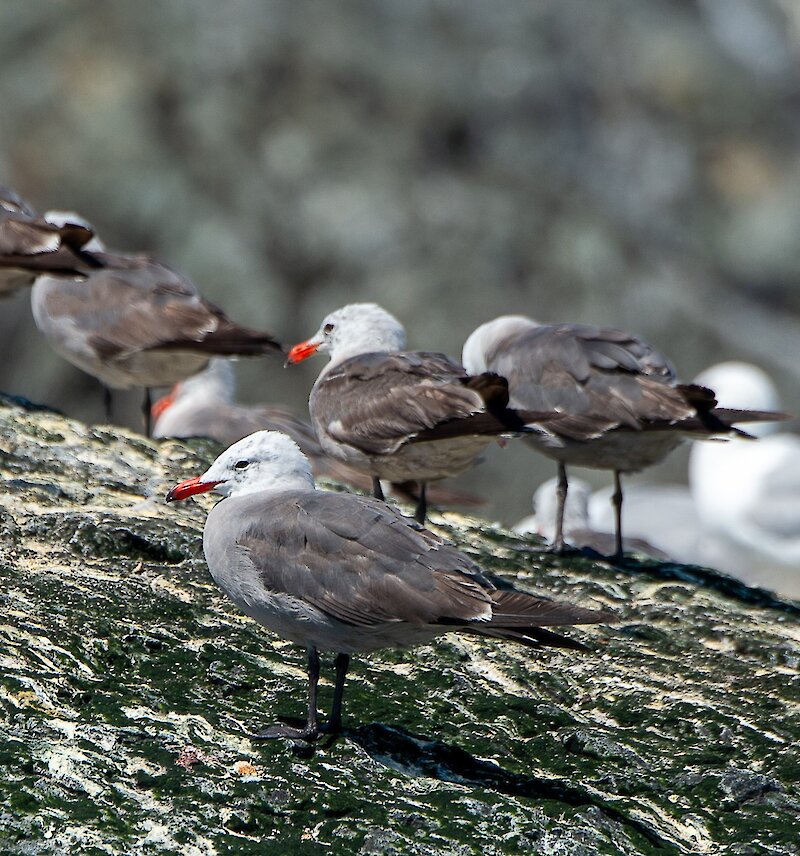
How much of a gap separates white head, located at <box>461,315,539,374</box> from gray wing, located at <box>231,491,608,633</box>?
3.00m

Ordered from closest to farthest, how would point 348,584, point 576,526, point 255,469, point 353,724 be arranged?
1. point 348,584
2. point 353,724
3. point 255,469
4. point 576,526

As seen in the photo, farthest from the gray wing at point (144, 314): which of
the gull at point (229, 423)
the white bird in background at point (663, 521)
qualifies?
the white bird in background at point (663, 521)

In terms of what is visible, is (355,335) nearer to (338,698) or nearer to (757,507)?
(338,698)

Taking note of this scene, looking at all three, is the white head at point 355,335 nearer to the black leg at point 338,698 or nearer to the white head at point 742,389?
the black leg at point 338,698

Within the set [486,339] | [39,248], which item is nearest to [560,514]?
[486,339]

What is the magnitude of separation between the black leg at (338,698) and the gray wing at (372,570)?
306 millimetres

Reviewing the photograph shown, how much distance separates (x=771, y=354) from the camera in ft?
55.0

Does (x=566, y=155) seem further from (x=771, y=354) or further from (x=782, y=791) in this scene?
(x=782, y=791)

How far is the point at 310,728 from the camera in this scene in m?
4.98

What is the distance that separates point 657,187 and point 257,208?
4.72m

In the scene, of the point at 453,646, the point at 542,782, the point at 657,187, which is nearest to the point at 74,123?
the point at 657,187

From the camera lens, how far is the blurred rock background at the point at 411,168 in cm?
1619

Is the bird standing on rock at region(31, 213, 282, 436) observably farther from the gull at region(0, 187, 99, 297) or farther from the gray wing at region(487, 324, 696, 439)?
the gray wing at region(487, 324, 696, 439)

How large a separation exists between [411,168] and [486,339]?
9106 millimetres
